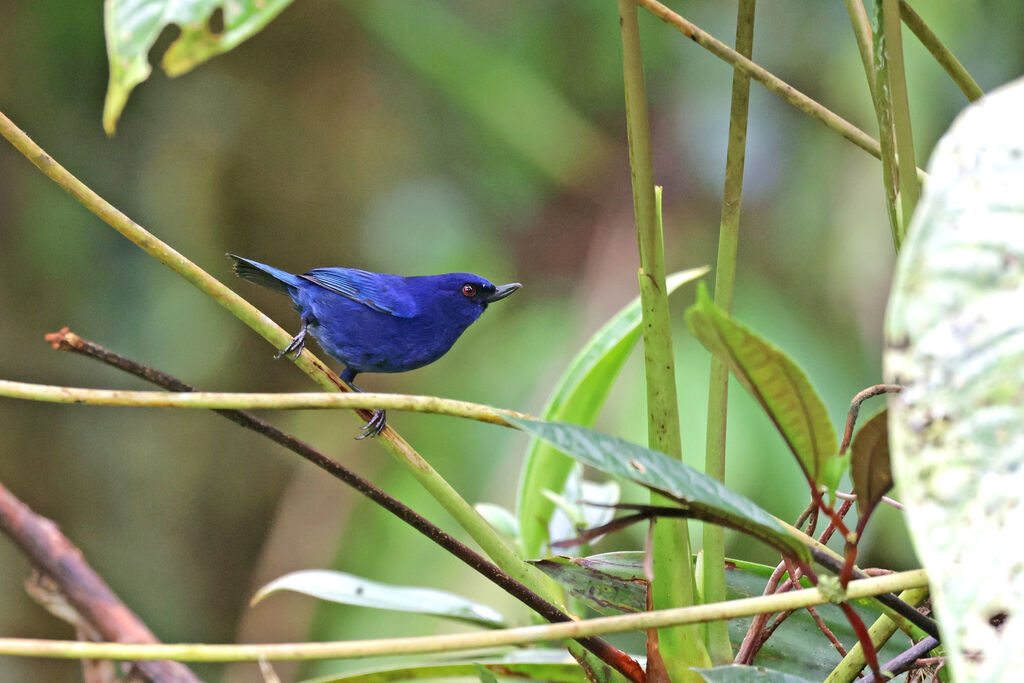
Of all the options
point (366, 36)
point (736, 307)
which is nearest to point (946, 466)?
point (736, 307)

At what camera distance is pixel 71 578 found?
1305mm

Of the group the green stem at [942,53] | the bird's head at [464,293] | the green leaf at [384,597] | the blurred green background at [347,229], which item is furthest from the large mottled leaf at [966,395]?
the blurred green background at [347,229]

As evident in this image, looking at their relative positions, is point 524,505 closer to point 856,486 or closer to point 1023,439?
point 856,486

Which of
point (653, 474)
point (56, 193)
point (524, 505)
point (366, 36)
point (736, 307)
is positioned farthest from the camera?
point (366, 36)

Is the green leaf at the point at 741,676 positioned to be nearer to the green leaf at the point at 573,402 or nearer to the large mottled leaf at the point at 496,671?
the large mottled leaf at the point at 496,671

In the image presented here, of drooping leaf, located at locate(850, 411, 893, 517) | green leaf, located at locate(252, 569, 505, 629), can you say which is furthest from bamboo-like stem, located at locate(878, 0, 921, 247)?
green leaf, located at locate(252, 569, 505, 629)

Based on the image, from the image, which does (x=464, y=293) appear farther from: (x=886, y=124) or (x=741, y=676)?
(x=741, y=676)

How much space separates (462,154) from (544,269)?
1.41 ft

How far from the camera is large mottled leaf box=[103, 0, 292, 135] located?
46cm

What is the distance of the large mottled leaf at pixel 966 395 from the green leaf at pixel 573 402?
59cm

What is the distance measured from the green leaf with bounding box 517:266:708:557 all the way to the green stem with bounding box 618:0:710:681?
0.30 meters

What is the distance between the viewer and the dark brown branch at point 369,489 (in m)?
0.61

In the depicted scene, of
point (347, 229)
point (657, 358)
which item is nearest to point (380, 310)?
point (657, 358)

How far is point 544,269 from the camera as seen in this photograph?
8.58 feet
